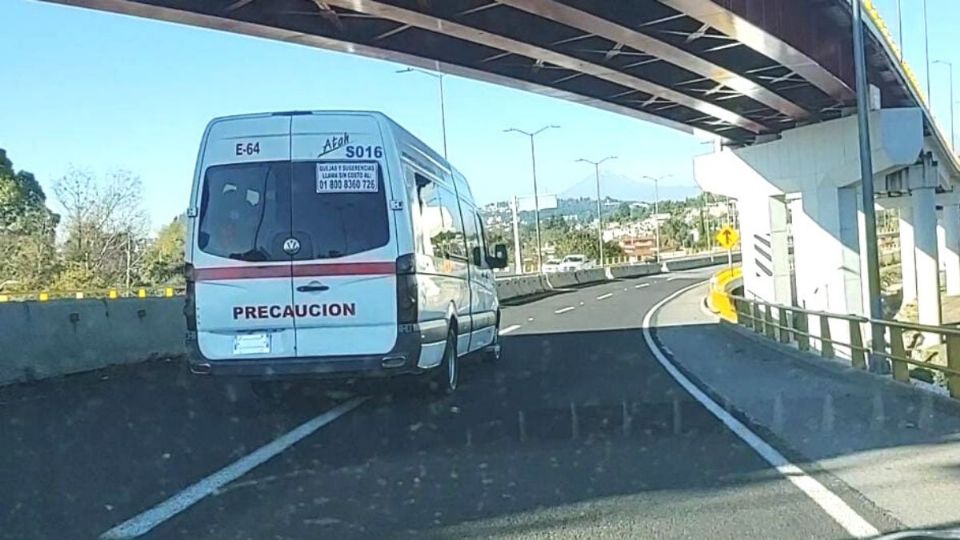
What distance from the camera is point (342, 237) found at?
37.7 feet

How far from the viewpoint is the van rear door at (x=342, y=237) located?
1138cm

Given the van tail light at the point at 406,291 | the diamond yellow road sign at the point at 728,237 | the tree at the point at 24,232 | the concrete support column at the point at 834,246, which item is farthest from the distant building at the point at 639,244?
the van tail light at the point at 406,291

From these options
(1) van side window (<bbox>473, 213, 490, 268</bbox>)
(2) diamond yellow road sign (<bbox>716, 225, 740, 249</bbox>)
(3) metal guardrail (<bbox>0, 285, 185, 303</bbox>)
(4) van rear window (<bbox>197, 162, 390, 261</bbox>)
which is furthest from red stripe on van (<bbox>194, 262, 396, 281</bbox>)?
(2) diamond yellow road sign (<bbox>716, 225, 740, 249</bbox>)

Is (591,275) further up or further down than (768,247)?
further down

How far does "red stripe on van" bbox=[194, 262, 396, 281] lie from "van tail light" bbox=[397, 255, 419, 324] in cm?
10

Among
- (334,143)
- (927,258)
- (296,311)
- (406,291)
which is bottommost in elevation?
(927,258)

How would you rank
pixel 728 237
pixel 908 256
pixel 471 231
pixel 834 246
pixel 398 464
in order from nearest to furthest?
pixel 398 464 < pixel 471 231 < pixel 834 246 < pixel 728 237 < pixel 908 256

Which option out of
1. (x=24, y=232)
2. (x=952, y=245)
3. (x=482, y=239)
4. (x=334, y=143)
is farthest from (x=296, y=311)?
(x=952, y=245)

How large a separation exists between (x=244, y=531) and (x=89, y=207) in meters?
45.2

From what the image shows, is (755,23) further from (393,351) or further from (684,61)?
(393,351)

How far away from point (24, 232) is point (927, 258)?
121ft

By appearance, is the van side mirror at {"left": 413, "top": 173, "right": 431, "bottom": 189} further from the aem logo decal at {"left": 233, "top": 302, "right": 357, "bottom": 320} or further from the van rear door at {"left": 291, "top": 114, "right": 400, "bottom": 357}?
the aem logo decal at {"left": 233, "top": 302, "right": 357, "bottom": 320}

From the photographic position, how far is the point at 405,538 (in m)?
6.59

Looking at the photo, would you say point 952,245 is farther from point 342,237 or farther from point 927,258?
point 342,237
